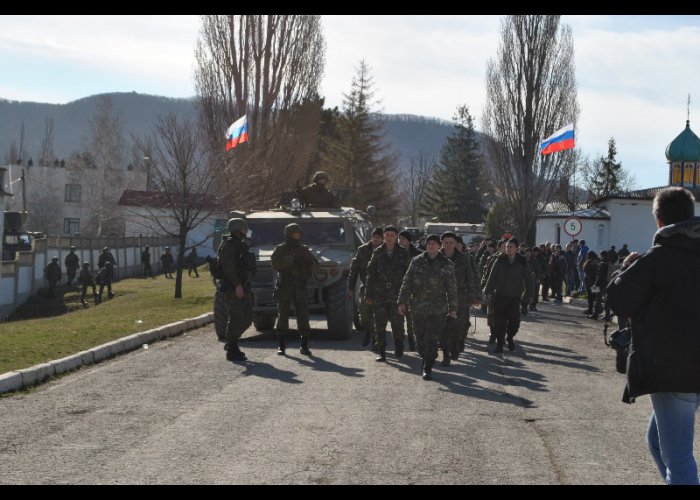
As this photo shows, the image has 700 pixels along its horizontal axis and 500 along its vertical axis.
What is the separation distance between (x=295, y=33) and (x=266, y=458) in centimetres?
4320

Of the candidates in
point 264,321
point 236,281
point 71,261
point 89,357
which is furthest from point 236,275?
point 71,261

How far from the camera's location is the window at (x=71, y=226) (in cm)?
9388

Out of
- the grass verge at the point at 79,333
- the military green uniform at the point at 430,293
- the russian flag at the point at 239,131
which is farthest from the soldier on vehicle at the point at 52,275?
the military green uniform at the point at 430,293

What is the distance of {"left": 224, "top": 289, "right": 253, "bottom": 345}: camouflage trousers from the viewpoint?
13875mm

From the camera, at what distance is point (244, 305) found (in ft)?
46.6

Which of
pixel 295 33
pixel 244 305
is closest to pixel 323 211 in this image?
pixel 244 305

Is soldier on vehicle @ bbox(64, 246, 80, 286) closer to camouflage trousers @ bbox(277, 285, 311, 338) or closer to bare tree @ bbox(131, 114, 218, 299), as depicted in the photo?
bare tree @ bbox(131, 114, 218, 299)

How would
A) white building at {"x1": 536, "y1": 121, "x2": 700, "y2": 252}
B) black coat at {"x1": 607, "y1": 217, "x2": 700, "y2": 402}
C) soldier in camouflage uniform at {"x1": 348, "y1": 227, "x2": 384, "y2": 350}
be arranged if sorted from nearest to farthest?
1. black coat at {"x1": 607, "y1": 217, "x2": 700, "y2": 402}
2. soldier in camouflage uniform at {"x1": 348, "y1": 227, "x2": 384, "y2": 350}
3. white building at {"x1": 536, "y1": 121, "x2": 700, "y2": 252}

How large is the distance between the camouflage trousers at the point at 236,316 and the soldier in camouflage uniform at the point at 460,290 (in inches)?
111

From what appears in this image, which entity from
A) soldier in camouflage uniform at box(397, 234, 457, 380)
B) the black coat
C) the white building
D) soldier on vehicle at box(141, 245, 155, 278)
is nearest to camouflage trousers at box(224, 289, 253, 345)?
soldier in camouflage uniform at box(397, 234, 457, 380)

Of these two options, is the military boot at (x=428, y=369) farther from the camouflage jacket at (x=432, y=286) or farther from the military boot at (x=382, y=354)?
the military boot at (x=382, y=354)

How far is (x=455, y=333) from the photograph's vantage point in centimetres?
1441

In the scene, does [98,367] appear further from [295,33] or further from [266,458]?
[295,33]

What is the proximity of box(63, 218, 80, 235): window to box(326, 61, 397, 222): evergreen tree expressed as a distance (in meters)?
31.7
